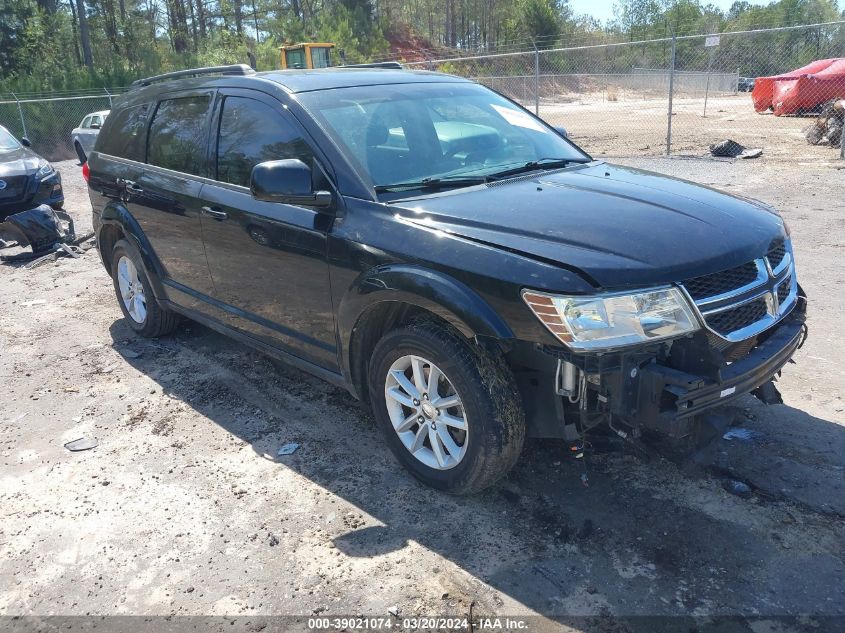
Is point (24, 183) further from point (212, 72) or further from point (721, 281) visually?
point (721, 281)

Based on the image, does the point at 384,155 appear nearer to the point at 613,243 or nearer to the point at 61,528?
the point at 613,243

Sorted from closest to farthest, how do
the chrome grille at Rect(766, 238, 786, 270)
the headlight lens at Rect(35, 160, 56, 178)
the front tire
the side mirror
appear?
the front tire → the chrome grille at Rect(766, 238, 786, 270) → the side mirror → the headlight lens at Rect(35, 160, 56, 178)

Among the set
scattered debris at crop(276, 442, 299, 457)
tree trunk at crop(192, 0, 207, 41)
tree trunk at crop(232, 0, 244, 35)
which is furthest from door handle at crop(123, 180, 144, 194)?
tree trunk at crop(232, 0, 244, 35)

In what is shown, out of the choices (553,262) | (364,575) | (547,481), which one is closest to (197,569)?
(364,575)

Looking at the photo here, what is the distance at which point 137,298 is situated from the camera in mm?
5707

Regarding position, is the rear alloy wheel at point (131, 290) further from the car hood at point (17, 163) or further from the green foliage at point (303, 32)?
the green foliage at point (303, 32)

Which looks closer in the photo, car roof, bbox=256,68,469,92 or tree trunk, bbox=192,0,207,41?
car roof, bbox=256,68,469,92

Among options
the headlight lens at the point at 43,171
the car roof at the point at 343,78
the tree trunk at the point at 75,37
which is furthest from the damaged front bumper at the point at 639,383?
the tree trunk at the point at 75,37

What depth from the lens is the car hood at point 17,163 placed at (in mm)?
9930

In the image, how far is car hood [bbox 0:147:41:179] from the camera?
993 centimetres

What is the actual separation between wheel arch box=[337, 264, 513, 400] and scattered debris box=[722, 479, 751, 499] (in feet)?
4.55

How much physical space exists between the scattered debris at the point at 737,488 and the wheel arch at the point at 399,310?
1386 millimetres

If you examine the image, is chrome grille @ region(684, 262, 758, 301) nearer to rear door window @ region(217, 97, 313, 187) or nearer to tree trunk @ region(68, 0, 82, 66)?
rear door window @ region(217, 97, 313, 187)

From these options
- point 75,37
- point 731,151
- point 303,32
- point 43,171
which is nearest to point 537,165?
point 43,171
